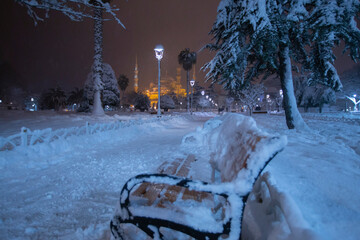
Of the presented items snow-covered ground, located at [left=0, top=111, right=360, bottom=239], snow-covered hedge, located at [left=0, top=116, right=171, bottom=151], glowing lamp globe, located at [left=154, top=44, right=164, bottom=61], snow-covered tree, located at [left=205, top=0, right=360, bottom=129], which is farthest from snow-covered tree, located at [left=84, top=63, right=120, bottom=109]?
snow-covered ground, located at [left=0, top=111, right=360, bottom=239]

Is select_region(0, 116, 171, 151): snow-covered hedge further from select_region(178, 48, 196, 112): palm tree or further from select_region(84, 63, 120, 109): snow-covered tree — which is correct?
select_region(178, 48, 196, 112): palm tree

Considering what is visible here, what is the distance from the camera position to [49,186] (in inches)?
139

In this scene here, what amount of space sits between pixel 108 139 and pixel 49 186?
16.9ft

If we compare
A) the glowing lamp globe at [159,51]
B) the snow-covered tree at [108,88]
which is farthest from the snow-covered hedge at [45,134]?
the snow-covered tree at [108,88]

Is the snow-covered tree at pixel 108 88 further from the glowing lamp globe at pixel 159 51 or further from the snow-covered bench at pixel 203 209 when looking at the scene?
the snow-covered bench at pixel 203 209

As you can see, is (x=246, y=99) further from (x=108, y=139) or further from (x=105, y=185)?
(x=105, y=185)

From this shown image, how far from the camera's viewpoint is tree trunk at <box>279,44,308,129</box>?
8.58 m

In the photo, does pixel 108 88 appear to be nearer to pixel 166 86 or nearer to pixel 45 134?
pixel 45 134

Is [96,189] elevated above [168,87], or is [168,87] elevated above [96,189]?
[168,87]

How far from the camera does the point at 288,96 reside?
29.0 ft

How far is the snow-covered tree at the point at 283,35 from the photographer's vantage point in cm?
675

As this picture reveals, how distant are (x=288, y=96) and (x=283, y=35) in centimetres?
291

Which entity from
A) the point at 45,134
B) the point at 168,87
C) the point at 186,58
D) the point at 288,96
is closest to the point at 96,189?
the point at 45,134

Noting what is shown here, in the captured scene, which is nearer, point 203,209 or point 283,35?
point 203,209
